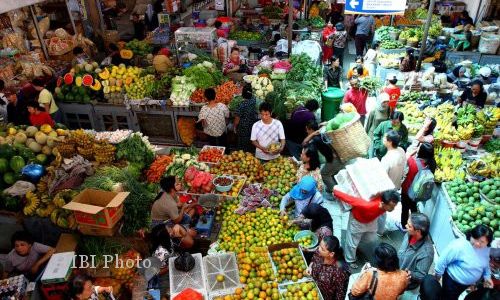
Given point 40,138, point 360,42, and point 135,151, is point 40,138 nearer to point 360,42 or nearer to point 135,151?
point 135,151

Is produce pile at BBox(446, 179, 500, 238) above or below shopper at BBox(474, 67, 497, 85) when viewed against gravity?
below

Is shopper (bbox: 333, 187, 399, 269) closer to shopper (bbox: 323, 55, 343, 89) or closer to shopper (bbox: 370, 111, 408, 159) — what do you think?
shopper (bbox: 370, 111, 408, 159)

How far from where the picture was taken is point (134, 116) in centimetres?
760

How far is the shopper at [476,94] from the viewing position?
669 centimetres

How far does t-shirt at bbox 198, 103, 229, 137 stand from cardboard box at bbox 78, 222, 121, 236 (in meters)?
2.70

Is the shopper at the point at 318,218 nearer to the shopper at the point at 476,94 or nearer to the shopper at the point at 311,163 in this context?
the shopper at the point at 311,163

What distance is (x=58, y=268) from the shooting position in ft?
13.5

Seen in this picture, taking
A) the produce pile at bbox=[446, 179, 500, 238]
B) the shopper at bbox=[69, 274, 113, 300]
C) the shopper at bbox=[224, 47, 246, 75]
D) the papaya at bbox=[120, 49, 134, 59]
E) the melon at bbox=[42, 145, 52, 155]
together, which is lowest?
the produce pile at bbox=[446, 179, 500, 238]

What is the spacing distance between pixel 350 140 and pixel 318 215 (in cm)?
175

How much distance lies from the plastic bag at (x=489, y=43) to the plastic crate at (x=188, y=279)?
382 inches

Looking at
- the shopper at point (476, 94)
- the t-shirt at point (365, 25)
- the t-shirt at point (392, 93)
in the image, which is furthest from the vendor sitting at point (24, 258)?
the t-shirt at point (365, 25)

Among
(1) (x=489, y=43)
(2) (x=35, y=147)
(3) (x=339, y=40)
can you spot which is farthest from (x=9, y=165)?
(1) (x=489, y=43)

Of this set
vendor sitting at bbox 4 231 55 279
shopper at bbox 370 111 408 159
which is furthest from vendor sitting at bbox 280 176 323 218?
vendor sitting at bbox 4 231 55 279

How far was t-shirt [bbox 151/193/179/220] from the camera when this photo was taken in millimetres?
4434
